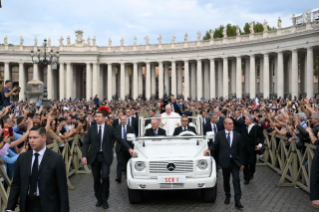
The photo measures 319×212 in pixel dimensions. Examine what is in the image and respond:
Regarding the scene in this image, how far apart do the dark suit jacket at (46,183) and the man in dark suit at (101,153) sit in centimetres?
383

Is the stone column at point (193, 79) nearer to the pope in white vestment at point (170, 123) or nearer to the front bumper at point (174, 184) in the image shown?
the pope in white vestment at point (170, 123)

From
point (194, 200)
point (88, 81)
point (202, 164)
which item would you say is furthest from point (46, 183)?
point (88, 81)

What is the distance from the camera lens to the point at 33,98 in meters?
44.9

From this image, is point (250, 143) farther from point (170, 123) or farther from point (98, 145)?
point (98, 145)

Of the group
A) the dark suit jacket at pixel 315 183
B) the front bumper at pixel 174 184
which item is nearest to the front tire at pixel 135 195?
the front bumper at pixel 174 184

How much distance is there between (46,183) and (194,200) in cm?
560

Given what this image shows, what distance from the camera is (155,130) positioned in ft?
38.5

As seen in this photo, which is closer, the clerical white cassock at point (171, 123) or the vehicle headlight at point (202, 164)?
the vehicle headlight at point (202, 164)

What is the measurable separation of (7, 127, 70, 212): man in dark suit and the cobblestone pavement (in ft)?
13.3

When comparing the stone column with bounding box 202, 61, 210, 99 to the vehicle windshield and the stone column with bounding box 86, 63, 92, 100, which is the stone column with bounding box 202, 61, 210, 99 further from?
the vehicle windshield

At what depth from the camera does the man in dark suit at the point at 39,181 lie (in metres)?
5.16

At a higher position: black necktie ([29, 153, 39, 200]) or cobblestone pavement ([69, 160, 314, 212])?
black necktie ([29, 153, 39, 200])

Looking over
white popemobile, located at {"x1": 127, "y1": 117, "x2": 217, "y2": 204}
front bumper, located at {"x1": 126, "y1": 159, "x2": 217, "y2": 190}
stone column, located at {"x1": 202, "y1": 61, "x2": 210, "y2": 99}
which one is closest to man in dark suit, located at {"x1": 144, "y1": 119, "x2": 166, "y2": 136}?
white popemobile, located at {"x1": 127, "y1": 117, "x2": 217, "y2": 204}

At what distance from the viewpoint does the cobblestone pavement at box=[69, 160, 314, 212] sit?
911cm
